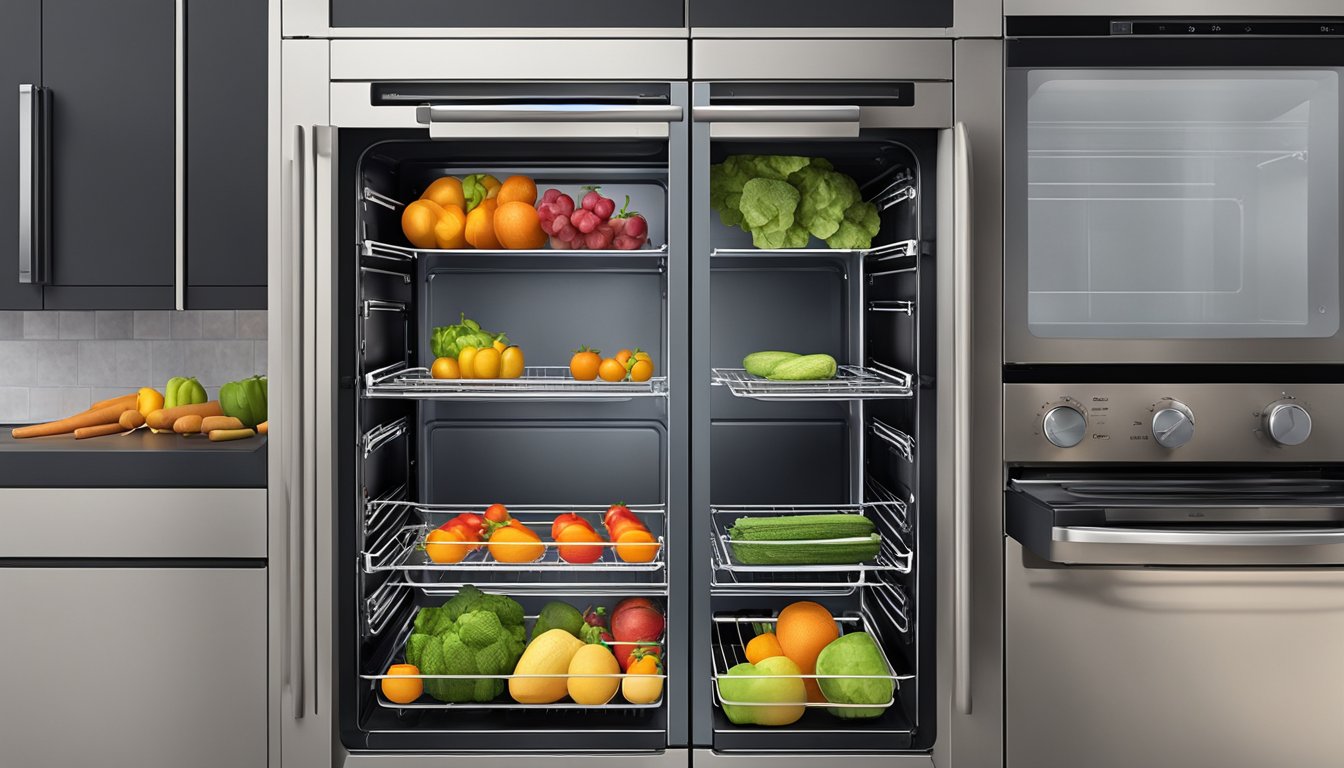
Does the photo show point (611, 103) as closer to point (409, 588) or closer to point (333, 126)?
point (333, 126)

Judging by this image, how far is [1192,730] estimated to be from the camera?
1.92 meters

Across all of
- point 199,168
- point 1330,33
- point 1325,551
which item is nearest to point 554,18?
point 199,168

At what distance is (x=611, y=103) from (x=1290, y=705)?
74.2 inches

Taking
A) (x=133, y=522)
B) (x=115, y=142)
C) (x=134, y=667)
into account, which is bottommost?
(x=134, y=667)

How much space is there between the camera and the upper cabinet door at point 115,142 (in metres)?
2.35

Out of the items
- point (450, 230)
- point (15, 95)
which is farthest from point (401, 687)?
point (15, 95)

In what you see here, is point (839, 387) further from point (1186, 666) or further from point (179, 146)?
point (179, 146)

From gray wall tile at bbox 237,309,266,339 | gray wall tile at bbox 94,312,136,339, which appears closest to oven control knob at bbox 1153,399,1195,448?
gray wall tile at bbox 237,309,266,339

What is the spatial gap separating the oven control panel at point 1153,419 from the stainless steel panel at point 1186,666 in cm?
25

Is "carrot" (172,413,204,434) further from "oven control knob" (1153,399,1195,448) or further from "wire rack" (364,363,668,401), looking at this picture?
"oven control knob" (1153,399,1195,448)

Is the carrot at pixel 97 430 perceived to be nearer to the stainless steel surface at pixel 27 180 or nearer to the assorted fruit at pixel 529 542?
the stainless steel surface at pixel 27 180

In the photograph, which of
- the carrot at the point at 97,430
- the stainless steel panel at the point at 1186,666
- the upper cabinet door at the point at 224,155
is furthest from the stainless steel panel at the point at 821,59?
the carrot at the point at 97,430

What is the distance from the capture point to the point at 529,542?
2.09 meters

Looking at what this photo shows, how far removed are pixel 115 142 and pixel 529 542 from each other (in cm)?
149
